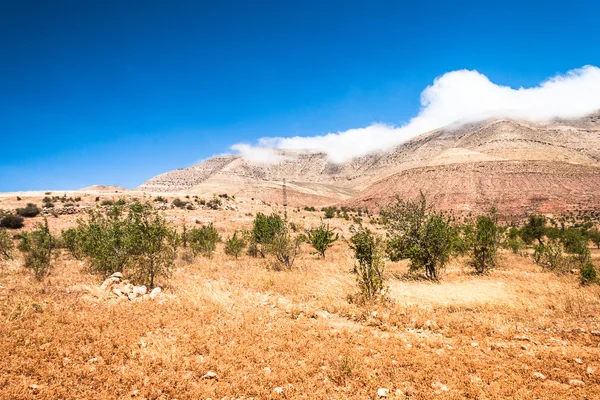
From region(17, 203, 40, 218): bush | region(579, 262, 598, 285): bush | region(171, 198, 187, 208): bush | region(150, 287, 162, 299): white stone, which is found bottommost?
region(579, 262, 598, 285): bush

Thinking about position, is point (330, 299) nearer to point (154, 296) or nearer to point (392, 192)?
point (154, 296)

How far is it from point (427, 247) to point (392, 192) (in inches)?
3382

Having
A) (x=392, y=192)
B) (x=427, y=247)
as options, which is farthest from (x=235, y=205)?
(x=392, y=192)

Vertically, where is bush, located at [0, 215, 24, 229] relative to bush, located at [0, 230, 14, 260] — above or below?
above

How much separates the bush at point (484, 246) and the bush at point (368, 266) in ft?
29.0

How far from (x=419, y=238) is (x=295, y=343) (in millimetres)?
10809

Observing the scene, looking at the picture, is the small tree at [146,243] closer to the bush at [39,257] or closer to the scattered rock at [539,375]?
the bush at [39,257]

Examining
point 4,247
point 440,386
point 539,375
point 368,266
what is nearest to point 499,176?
point 368,266

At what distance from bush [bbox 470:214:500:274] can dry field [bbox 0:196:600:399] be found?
4979 millimetres

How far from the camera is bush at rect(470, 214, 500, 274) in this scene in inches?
681

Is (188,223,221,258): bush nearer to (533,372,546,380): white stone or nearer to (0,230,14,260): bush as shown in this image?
(0,230,14,260): bush

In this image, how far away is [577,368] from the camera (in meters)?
5.91

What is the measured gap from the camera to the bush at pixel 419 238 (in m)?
15.3

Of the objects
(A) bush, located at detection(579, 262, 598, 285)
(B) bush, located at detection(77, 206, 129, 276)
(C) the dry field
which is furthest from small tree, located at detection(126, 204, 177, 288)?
(A) bush, located at detection(579, 262, 598, 285)
